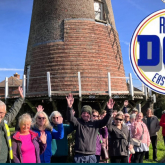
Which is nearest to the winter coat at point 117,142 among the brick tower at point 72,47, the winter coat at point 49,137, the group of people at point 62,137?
the group of people at point 62,137

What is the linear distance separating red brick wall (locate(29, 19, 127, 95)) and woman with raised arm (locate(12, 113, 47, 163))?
7558 millimetres

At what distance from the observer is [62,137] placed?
14.1ft

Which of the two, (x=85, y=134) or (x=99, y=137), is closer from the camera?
(x=85, y=134)

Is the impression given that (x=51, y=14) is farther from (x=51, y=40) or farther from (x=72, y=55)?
(x=72, y=55)

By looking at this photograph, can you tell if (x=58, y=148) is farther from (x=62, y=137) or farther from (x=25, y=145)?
(x=25, y=145)

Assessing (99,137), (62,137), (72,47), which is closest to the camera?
(62,137)

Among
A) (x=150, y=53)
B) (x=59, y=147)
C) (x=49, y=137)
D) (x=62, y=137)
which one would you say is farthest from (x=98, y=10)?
(x=49, y=137)

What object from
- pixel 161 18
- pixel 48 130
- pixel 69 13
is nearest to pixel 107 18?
pixel 69 13

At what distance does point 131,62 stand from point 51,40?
711cm

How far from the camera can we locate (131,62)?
590 cm

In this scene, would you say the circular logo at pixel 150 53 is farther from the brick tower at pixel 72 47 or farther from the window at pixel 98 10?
the window at pixel 98 10

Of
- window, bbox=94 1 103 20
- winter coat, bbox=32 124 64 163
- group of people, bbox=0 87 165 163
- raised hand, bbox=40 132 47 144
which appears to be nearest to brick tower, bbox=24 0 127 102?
window, bbox=94 1 103 20

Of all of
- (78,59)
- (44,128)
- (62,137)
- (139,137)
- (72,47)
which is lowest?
(139,137)

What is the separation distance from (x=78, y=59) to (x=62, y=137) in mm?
7785
